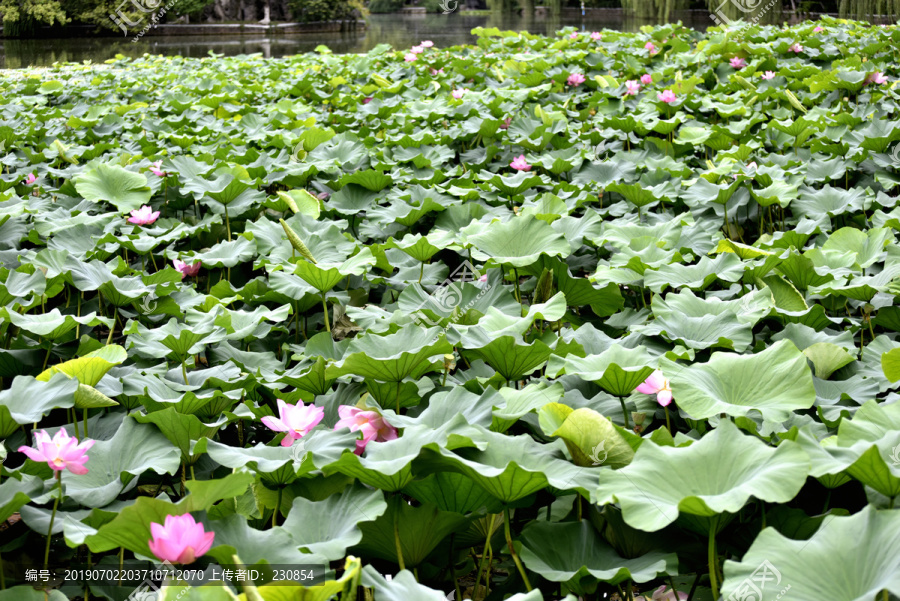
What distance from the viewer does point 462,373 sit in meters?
1.38

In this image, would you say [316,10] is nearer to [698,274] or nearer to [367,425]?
[698,274]

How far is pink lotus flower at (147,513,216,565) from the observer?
82cm

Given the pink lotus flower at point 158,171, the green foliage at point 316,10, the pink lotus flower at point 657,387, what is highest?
the green foliage at point 316,10

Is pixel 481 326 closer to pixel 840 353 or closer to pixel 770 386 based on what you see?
pixel 770 386

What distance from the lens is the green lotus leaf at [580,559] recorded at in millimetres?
870

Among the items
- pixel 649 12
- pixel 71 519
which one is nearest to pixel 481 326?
pixel 71 519

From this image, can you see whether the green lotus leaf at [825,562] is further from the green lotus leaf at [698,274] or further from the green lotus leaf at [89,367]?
the green lotus leaf at [89,367]

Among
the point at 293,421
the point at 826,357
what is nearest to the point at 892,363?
the point at 826,357

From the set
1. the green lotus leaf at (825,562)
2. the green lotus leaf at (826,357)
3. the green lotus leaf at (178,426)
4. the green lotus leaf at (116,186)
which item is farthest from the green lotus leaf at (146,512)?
the green lotus leaf at (116,186)

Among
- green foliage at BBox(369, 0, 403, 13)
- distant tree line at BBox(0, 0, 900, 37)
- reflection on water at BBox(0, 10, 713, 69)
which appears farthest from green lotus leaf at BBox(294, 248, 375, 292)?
green foliage at BBox(369, 0, 403, 13)

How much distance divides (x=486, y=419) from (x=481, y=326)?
25 centimetres

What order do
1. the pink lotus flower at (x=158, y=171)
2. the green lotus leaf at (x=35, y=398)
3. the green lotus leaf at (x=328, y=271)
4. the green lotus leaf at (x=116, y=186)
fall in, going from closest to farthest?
the green lotus leaf at (x=35, y=398), the green lotus leaf at (x=328, y=271), the green lotus leaf at (x=116, y=186), the pink lotus flower at (x=158, y=171)

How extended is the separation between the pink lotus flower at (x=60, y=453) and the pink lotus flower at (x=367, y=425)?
0.35 metres

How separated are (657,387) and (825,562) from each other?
17.1 inches
